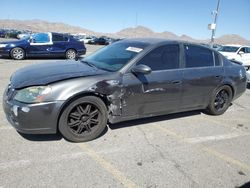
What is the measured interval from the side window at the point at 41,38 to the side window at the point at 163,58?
435 inches

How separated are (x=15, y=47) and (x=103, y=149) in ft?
38.3

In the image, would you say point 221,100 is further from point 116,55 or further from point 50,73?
point 50,73

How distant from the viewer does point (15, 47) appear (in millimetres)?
14125

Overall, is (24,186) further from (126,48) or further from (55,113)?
(126,48)

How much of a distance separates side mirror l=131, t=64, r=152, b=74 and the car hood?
1.67 feet

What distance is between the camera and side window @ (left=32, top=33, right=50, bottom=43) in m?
14.6

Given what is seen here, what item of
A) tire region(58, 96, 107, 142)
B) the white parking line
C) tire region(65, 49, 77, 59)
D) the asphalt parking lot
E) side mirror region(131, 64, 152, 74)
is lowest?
tire region(65, 49, 77, 59)

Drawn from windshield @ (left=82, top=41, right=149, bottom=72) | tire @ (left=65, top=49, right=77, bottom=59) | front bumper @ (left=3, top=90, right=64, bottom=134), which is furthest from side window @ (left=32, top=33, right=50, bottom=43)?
front bumper @ (left=3, top=90, right=64, bottom=134)

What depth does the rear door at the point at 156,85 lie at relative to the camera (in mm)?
4543

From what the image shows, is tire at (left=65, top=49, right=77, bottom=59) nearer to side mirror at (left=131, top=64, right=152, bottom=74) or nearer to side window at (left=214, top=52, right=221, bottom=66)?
side window at (left=214, top=52, right=221, bottom=66)

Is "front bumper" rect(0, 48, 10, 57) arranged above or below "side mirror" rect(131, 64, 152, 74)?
below

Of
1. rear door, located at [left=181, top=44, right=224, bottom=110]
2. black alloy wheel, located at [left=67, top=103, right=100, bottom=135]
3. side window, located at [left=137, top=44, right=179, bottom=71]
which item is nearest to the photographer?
black alloy wheel, located at [left=67, top=103, right=100, bottom=135]

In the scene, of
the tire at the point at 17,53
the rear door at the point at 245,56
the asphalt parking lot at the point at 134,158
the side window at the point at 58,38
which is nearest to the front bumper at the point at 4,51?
the tire at the point at 17,53

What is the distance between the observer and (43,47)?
14.8 metres
